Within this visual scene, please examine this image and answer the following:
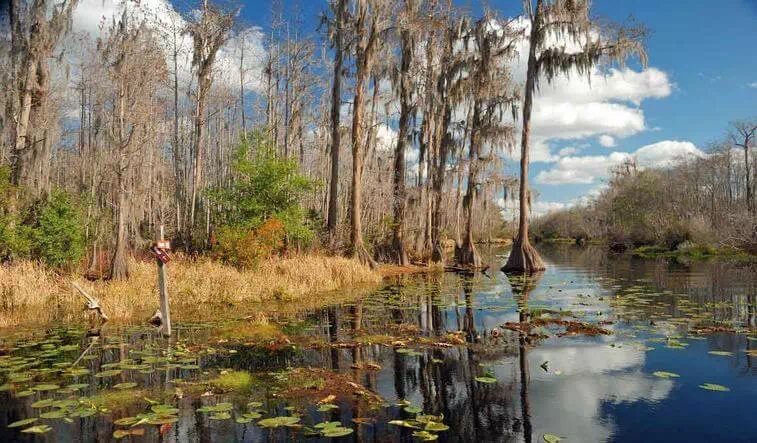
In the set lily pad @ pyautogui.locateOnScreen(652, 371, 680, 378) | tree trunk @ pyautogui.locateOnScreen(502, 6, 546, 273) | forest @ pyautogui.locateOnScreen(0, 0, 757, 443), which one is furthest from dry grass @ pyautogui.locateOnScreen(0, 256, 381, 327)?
tree trunk @ pyautogui.locateOnScreen(502, 6, 546, 273)

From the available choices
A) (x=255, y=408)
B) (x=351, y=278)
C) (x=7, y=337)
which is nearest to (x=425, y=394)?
(x=255, y=408)

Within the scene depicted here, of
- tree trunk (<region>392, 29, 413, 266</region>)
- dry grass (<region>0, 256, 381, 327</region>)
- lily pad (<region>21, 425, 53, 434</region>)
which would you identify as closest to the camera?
lily pad (<region>21, 425, 53, 434</region>)

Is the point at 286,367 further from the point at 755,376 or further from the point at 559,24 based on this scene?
the point at 559,24

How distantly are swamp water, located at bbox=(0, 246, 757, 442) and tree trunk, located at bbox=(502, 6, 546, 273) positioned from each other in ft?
38.9

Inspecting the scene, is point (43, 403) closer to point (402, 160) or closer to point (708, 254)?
point (402, 160)

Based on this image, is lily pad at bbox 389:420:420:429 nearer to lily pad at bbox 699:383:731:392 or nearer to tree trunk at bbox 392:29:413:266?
lily pad at bbox 699:383:731:392

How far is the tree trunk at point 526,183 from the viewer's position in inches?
909

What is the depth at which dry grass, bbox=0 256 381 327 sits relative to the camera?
11172 millimetres

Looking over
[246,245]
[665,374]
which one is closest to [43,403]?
[665,374]

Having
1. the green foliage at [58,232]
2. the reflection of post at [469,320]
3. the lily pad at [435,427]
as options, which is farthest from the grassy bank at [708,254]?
the green foliage at [58,232]

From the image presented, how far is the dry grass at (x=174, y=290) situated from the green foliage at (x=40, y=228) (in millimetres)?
977

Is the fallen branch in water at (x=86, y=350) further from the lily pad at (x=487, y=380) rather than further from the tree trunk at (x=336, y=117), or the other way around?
the tree trunk at (x=336, y=117)

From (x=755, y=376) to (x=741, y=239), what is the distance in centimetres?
2772

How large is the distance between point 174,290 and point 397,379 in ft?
28.3
